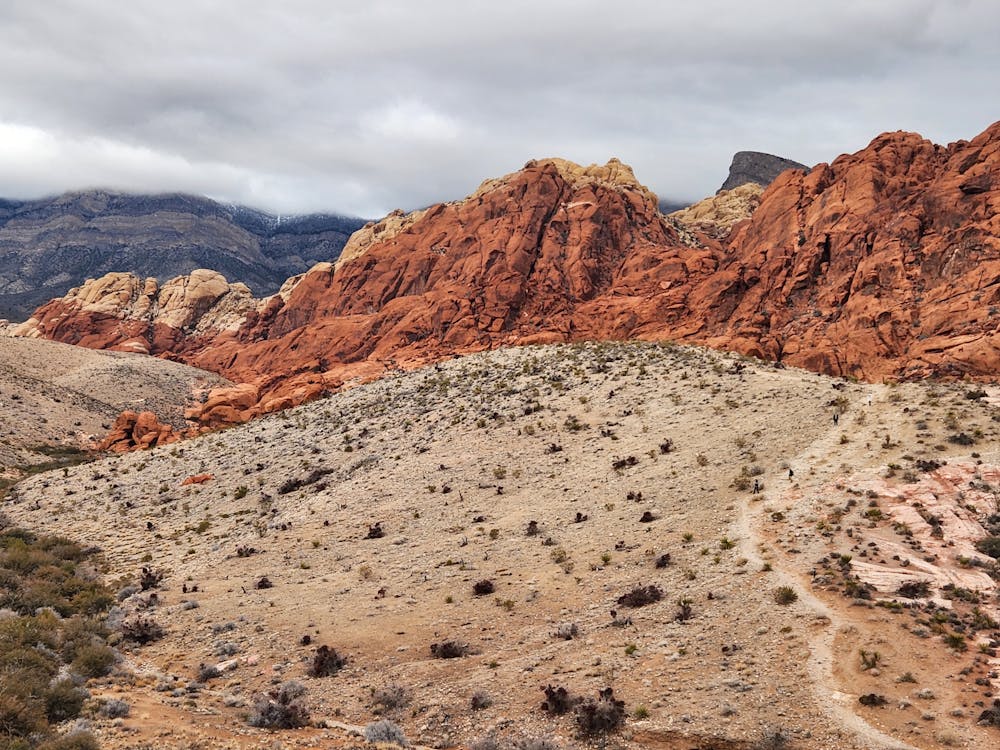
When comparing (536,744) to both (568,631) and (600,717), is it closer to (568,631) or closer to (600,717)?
(600,717)

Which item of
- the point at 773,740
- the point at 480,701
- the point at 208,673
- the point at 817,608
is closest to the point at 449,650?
the point at 480,701

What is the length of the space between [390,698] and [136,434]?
56.7 meters

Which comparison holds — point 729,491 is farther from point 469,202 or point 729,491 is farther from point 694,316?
point 469,202

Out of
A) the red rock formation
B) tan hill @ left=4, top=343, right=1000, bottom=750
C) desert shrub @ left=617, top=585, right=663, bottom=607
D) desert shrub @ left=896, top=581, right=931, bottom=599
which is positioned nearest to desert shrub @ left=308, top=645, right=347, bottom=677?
tan hill @ left=4, top=343, right=1000, bottom=750

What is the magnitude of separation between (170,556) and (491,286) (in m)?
63.8

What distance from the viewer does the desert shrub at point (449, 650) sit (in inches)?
669

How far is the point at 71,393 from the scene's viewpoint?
7725 cm

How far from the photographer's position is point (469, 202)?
10812 centimetres

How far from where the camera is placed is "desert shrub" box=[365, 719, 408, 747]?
13.5 metres

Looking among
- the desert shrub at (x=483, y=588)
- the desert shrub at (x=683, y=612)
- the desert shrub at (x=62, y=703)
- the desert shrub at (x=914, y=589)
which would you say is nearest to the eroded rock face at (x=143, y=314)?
the desert shrub at (x=483, y=588)

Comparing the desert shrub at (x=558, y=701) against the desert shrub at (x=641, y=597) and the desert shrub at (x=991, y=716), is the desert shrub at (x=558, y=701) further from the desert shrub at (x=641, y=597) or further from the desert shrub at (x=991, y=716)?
the desert shrub at (x=991, y=716)

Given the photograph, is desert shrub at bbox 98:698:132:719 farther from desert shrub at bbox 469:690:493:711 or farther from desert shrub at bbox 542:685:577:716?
desert shrub at bbox 542:685:577:716

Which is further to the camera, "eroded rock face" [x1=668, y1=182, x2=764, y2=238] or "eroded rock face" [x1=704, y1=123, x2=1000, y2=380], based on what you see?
"eroded rock face" [x1=668, y1=182, x2=764, y2=238]

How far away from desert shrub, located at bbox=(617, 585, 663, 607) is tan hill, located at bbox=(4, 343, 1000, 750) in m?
0.09
